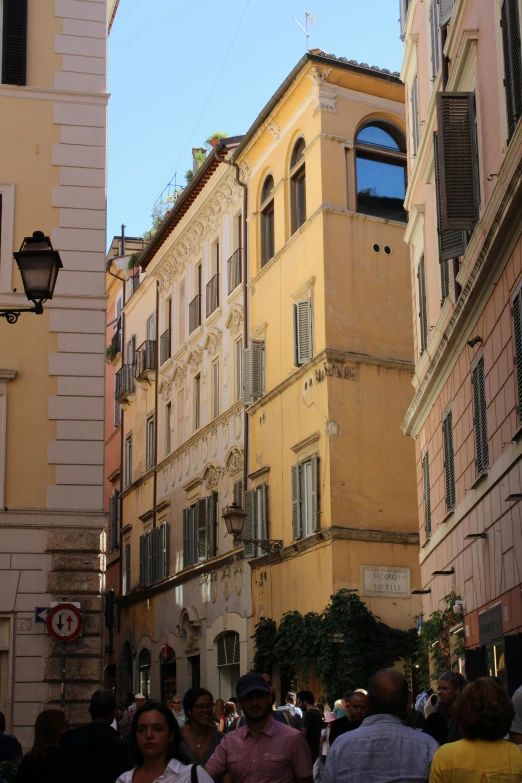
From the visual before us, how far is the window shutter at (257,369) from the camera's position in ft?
102

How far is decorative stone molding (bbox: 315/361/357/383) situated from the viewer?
27094 mm

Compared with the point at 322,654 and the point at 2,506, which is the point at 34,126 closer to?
the point at 2,506

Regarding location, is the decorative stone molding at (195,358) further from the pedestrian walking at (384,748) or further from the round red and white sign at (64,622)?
the pedestrian walking at (384,748)

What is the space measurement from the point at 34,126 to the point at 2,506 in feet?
19.8

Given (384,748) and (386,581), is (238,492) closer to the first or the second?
A: (386,581)

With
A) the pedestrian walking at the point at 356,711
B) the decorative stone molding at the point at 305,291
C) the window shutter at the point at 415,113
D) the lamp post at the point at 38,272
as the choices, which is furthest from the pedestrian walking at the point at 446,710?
the decorative stone molding at the point at 305,291

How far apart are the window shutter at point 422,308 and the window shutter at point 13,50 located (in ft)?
24.1

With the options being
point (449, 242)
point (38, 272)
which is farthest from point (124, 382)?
point (38, 272)

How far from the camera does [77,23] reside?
20703mm

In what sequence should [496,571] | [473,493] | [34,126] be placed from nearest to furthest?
[496,571] → [473,493] → [34,126]

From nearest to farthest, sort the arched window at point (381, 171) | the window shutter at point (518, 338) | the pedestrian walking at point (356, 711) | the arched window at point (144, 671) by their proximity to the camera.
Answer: the pedestrian walking at point (356, 711) < the window shutter at point (518, 338) < the arched window at point (381, 171) < the arched window at point (144, 671)

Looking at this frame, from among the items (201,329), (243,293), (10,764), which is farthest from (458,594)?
(201,329)

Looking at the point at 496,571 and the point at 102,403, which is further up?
the point at 102,403

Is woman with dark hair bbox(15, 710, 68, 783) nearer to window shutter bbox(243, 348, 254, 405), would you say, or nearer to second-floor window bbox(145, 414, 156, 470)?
window shutter bbox(243, 348, 254, 405)
